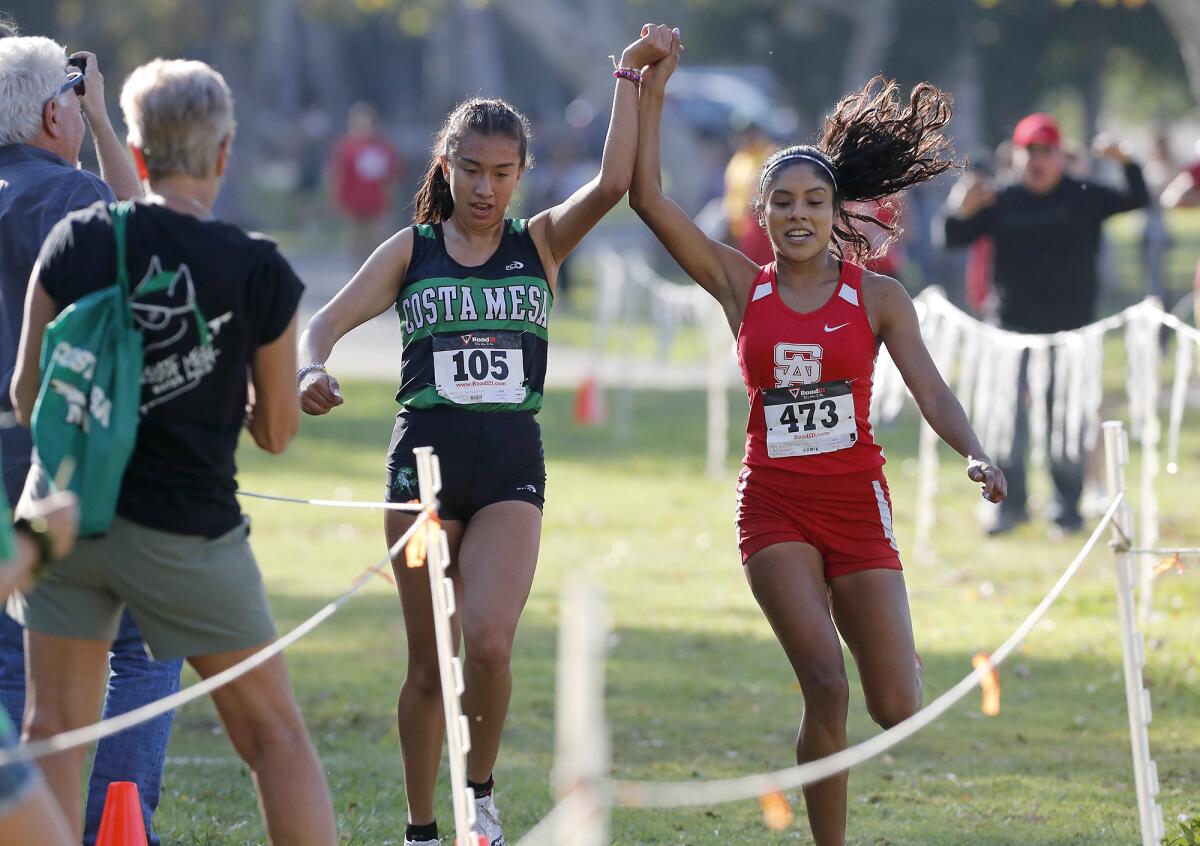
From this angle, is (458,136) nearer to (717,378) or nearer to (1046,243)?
(1046,243)

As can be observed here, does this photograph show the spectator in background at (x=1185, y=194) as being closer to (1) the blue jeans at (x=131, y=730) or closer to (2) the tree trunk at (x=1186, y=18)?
(2) the tree trunk at (x=1186, y=18)

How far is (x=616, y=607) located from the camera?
999cm

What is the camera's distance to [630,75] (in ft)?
17.1

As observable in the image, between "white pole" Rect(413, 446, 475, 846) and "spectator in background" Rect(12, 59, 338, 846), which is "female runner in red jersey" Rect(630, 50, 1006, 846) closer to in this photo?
"white pole" Rect(413, 446, 475, 846)

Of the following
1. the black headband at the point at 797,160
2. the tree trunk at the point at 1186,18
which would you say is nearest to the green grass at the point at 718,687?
the black headband at the point at 797,160

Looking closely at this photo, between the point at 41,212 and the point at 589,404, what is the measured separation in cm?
1262

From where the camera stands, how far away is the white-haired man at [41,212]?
15.4ft

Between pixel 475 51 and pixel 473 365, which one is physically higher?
pixel 475 51

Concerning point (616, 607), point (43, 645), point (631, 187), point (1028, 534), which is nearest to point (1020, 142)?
point (1028, 534)

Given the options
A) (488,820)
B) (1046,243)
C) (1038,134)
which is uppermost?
(1038,134)

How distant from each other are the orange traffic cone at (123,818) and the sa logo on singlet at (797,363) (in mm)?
2029

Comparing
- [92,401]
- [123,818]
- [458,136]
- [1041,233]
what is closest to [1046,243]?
[1041,233]

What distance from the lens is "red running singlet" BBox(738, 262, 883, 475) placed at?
198 inches

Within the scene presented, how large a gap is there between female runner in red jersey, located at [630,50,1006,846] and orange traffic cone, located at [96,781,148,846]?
1.71 metres
